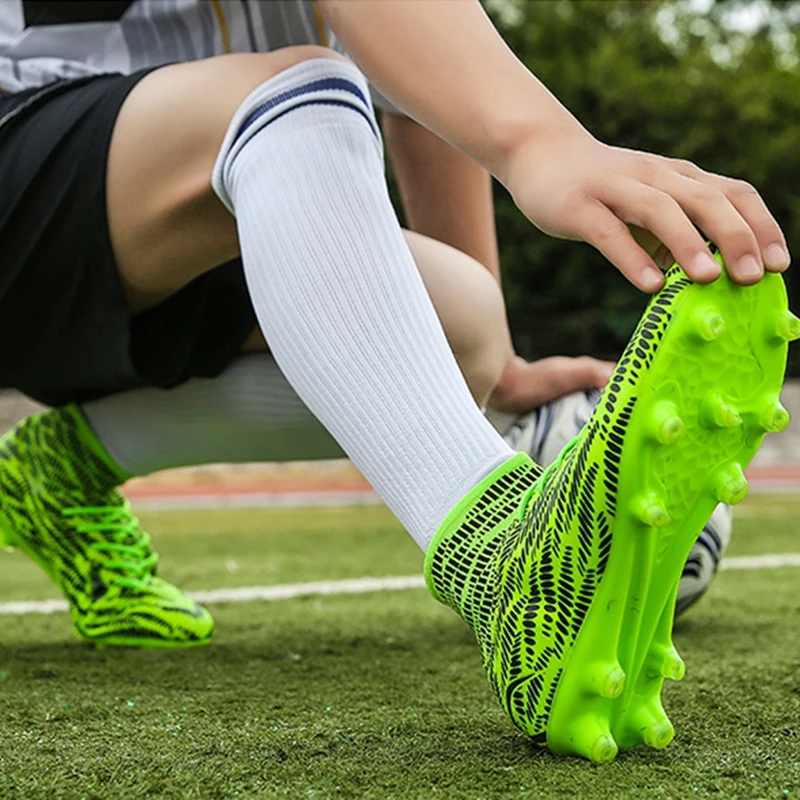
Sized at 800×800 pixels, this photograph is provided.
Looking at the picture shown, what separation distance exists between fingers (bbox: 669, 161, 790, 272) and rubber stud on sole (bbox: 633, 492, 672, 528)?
0.16m

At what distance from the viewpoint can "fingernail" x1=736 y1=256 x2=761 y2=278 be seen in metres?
0.79

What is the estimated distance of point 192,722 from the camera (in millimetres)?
1104

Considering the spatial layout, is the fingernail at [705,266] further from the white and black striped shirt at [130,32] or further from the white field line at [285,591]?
the white field line at [285,591]

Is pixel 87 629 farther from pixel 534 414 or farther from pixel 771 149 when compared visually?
pixel 771 149

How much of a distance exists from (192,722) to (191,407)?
2.05 feet

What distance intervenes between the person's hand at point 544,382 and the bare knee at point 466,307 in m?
0.11

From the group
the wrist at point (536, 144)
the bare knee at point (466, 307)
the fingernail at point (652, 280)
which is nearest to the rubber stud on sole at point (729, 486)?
the fingernail at point (652, 280)

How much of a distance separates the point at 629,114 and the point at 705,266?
13914mm

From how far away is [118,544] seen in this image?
1.71 meters

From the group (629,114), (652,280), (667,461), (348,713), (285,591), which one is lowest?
(629,114)

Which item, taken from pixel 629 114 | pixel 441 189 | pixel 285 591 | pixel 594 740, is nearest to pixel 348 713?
pixel 594 740

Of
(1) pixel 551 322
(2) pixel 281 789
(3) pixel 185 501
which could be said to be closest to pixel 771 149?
(1) pixel 551 322

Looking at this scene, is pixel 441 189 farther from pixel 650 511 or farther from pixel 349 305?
pixel 650 511

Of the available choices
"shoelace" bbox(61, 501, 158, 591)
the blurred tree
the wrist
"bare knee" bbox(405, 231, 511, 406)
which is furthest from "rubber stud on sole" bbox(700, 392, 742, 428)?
the blurred tree
